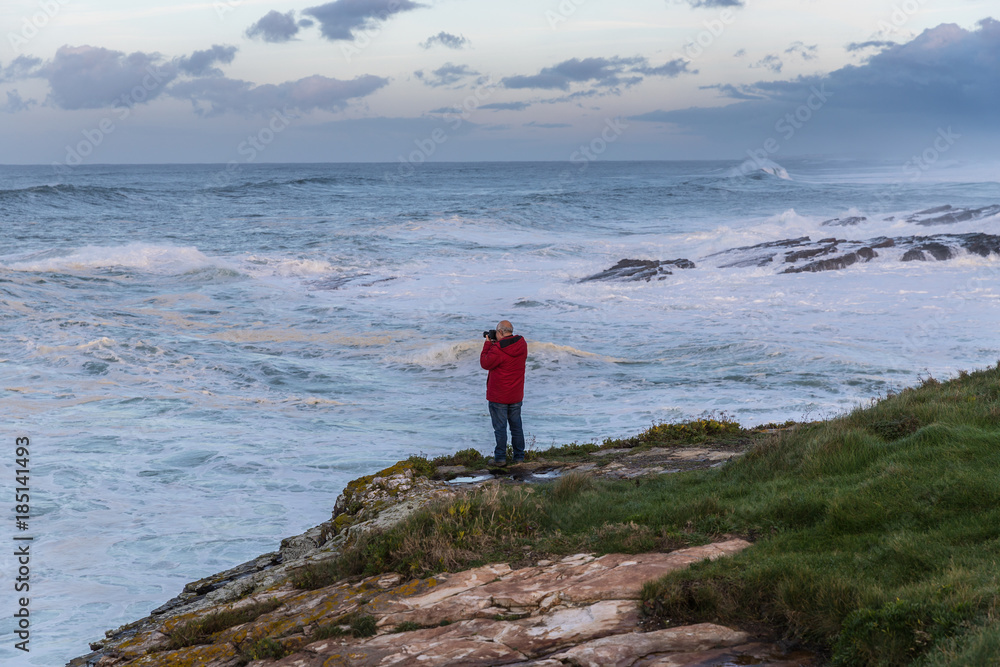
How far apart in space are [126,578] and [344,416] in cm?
593

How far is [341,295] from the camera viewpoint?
26578 mm

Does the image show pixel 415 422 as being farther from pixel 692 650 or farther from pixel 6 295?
pixel 6 295

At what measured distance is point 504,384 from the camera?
980 centimetres

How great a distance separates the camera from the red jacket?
9.74 meters

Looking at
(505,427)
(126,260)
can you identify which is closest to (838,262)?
(505,427)

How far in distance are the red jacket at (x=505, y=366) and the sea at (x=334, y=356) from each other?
6.54ft

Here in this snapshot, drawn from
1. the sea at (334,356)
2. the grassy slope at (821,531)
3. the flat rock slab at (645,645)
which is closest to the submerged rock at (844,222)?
the sea at (334,356)

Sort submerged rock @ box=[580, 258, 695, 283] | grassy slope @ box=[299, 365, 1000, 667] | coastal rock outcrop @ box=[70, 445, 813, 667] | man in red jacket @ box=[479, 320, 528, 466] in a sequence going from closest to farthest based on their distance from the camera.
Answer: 1. grassy slope @ box=[299, 365, 1000, 667]
2. coastal rock outcrop @ box=[70, 445, 813, 667]
3. man in red jacket @ box=[479, 320, 528, 466]
4. submerged rock @ box=[580, 258, 695, 283]

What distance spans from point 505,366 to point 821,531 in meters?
5.06

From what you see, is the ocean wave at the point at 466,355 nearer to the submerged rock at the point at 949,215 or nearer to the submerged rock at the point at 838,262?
the submerged rock at the point at 838,262

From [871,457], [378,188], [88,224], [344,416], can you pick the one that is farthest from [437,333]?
[378,188]

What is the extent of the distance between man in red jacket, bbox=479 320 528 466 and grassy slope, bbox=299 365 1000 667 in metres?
2.28

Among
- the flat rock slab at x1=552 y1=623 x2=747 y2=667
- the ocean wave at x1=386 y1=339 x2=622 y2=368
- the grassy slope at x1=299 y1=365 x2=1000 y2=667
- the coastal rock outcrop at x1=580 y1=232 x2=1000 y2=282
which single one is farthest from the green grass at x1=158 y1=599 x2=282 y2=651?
the coastal rock outcrop at x1=580 y1=232 x2=1000 y2=282

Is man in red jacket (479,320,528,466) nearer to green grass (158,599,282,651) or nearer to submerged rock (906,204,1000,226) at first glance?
green grass (158,599,282,651)
